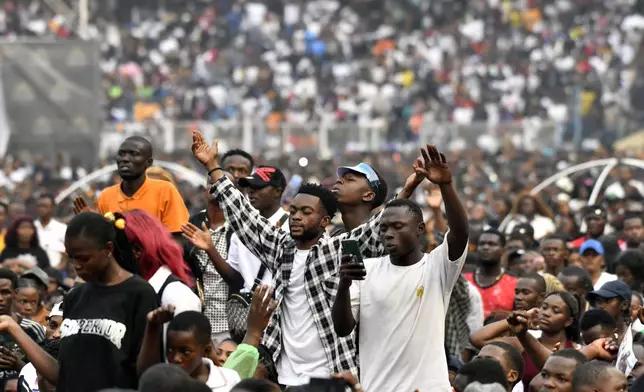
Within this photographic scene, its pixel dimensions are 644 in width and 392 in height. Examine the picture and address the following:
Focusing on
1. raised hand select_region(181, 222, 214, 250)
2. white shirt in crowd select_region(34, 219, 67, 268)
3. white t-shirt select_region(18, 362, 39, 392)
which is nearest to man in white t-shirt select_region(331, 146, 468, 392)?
raised hand select_region(181, 222, 214, 250)

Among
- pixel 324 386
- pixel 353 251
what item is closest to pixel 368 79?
pixel 353 251

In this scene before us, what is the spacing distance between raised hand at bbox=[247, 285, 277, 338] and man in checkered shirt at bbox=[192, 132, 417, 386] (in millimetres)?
663

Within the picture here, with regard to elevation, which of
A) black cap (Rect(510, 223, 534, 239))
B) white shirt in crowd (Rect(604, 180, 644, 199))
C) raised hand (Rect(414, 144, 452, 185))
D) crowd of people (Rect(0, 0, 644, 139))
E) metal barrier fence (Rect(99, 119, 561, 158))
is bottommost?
black cap (Rect(510, 223, 534, 239))

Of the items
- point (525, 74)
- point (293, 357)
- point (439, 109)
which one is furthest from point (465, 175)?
point (293, 357)

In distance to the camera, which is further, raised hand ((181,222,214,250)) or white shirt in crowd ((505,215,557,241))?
white shirt in crowd ((505,215,557,241))

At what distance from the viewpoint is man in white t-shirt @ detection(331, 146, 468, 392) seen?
7.51 meters

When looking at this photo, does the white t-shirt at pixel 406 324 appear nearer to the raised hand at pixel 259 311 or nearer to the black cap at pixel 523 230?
the raised hand at pixel 259 311

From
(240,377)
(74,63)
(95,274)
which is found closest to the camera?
(95,274)

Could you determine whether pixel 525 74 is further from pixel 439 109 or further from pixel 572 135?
pixel 572 135

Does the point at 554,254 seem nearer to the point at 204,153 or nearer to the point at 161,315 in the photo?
the point at 204,153

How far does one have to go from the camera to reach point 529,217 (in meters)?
17.5

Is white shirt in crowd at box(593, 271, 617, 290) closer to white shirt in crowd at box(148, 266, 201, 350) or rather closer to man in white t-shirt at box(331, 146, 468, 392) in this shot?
man in white t-shirt at box(331, 146, 468, 392)

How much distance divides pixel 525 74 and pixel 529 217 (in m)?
19.0

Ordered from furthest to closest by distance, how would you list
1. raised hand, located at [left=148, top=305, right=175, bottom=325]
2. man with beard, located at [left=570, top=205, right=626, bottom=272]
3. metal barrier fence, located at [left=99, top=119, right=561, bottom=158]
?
metal barrier fence, located at [left=99, top=119, right=561, bottom=158] < man with beard, located at [left=570, top=205, right=626, bottom=272] < raised hand, located at [left=148, top=305, right=175, bottom=325]
